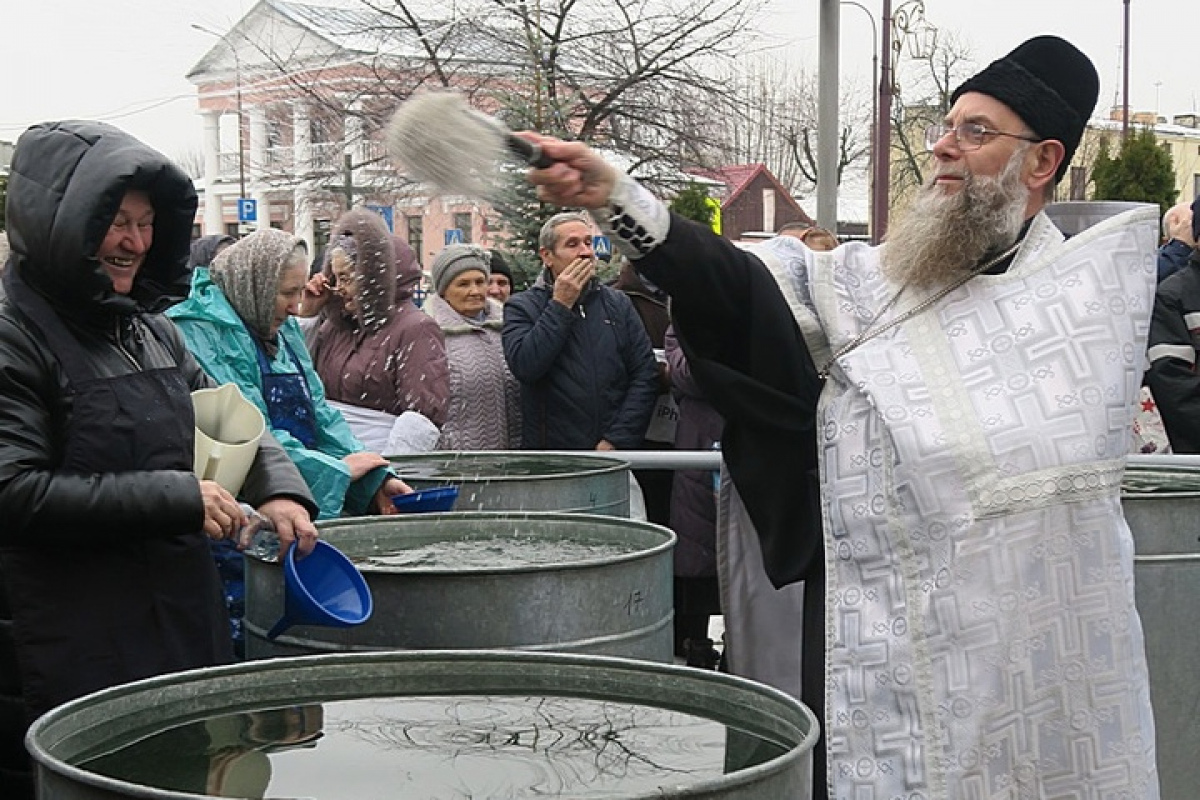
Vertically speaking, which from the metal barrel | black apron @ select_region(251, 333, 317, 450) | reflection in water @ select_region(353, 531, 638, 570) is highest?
black apron @ select_region(251, 333, 317, 450)

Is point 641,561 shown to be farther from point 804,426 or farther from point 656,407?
point 656,407

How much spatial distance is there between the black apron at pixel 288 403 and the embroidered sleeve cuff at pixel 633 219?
5.55 feet

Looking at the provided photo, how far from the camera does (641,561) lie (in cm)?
304

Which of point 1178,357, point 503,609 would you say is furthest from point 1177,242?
point 503,609

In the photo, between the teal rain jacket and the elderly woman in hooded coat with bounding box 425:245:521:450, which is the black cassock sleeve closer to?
the teal rain jacket

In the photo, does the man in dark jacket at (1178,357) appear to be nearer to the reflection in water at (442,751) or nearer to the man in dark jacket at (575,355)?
the man in dark jacket at (575,355)

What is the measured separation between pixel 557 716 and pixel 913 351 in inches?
42.8

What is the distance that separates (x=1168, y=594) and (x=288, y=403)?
7.25 ft

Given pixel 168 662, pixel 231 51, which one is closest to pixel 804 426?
pixel 168 662

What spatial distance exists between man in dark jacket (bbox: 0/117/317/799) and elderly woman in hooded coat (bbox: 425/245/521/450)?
326 cm

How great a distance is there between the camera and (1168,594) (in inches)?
159

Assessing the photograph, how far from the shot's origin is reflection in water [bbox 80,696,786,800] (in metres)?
1.98

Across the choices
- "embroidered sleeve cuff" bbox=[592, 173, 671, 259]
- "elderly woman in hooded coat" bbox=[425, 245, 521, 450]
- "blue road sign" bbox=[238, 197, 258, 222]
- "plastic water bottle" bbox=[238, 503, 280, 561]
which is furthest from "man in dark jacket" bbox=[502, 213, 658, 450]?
"blue road sign" bbox=[238, 197, 258, 222]

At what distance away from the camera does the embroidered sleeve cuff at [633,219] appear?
2.77 m
